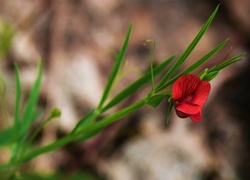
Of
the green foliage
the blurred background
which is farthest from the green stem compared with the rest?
the green foliage

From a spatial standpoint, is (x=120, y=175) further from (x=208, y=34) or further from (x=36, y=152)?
(x=36, y=152)

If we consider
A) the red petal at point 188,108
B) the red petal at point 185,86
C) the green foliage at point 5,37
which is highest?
the red petal at point 185,86

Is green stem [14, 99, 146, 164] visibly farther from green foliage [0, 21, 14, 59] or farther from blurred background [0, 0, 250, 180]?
green foliage [0, 21, 14, 59]

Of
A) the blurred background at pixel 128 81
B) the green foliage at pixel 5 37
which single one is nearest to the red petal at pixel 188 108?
the blurred background at pixel 128 81

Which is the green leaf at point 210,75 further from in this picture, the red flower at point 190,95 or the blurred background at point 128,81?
the blurred background at point 128,81

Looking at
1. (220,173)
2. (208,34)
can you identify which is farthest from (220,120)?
(208,34)

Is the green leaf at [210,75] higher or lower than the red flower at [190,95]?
higher

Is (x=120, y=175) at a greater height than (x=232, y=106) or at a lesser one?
lesser

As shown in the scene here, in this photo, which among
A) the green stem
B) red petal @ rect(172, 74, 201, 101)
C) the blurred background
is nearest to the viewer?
red petal @ rect(172, 74, 201, 101)
